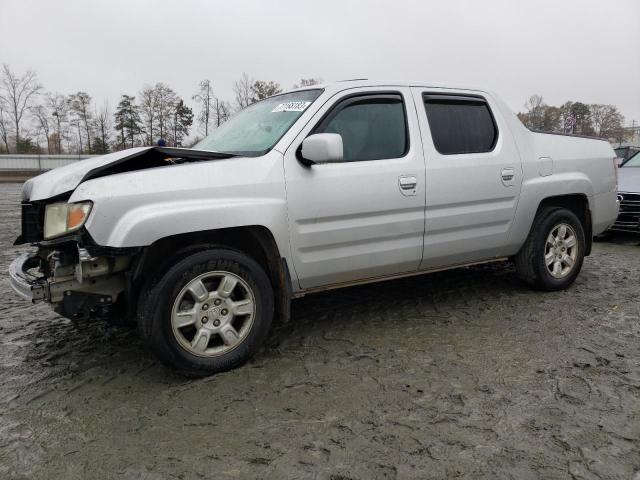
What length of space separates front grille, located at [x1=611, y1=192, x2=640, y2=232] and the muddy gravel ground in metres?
3.79

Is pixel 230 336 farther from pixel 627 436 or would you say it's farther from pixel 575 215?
pixel 575 215

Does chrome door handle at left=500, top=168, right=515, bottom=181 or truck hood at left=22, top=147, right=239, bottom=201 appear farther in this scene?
chrome door handle at left=500, top=168, right=515, bottom=181

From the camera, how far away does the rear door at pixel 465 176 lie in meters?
3.92

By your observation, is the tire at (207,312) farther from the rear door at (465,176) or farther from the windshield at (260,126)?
the rear door at (465,176)

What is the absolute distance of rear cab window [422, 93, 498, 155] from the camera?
159 inches

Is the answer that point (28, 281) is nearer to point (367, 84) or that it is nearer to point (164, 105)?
point (367, 84)

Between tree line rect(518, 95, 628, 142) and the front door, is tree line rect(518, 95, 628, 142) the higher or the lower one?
the higher one

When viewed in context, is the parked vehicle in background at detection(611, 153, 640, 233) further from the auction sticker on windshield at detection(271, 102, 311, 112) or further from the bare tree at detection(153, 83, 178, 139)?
the bare tree at detection(153, 83, 178, 139)

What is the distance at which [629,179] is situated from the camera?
8180 mm

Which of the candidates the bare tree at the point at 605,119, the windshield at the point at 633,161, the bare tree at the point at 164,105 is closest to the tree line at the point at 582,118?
the bare tree at the point at 605,119

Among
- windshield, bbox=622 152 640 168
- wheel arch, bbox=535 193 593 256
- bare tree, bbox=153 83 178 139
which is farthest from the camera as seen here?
bare tree, bbox=153 83 178 139

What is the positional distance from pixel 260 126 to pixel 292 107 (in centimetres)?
28

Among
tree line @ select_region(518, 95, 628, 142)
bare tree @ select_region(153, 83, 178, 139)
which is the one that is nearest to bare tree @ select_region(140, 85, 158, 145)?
bare tree @ select_region(153, 83, 178, 139)

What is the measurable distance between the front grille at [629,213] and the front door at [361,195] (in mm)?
5385
